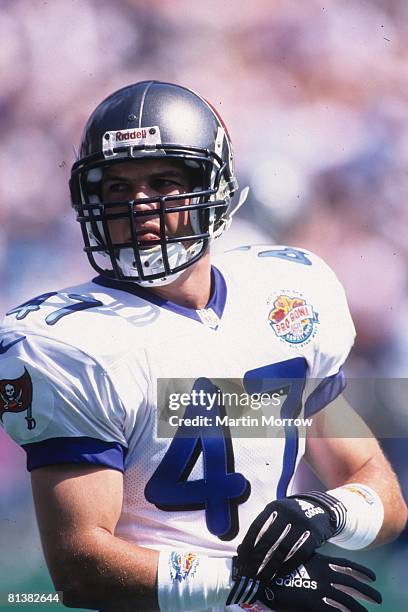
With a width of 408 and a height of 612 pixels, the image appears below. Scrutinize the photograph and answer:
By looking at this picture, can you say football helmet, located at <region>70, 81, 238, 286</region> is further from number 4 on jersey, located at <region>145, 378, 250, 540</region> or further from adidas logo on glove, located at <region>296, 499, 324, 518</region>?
adidas logo on glove, located at <region>296, 499, 324, 518</region>

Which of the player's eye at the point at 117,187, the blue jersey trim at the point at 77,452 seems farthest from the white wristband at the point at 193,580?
the player's eye at the point at 117,187

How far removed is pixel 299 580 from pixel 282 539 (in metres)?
0.11

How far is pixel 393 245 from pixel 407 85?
403mm

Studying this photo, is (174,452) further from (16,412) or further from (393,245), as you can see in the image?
(393,245)

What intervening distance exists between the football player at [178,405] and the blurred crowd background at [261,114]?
148 mm

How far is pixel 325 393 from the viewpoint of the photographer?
7.77 feet

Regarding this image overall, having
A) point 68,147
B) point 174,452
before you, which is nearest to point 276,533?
point 174,452

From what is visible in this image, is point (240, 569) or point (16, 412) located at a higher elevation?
point (16, 412)

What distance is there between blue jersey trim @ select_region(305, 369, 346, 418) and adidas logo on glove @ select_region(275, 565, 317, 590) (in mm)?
380

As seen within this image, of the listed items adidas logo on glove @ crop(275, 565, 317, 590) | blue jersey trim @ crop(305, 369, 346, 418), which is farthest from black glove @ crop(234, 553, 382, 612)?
blue jersey trim @ crop(305, 369, 346, 418)

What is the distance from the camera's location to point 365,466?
7.77ft

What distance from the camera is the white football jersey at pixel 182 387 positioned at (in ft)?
6.79

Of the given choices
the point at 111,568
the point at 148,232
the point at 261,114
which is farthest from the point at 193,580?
the point at 261,114

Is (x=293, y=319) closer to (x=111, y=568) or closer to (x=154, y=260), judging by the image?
(x=154, y=260)
